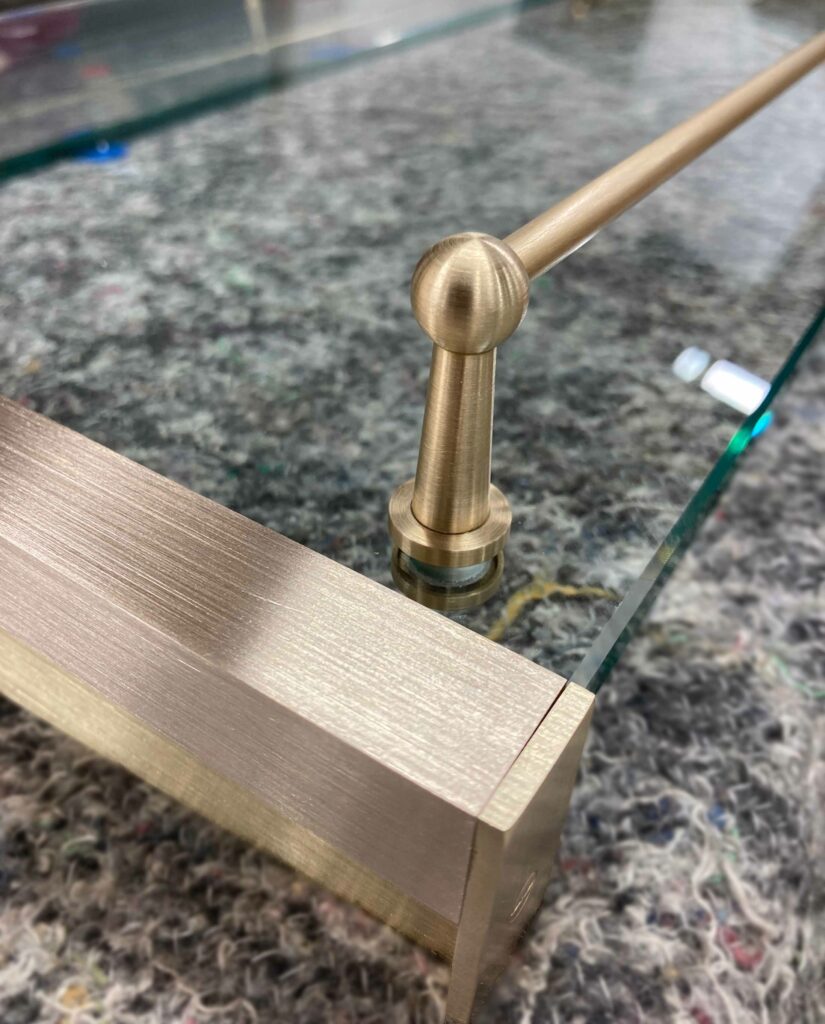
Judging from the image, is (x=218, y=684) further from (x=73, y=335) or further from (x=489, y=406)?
(x=73, y=335)

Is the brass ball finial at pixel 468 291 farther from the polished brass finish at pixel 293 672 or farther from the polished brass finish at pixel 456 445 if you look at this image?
the polished brass finish at pixel 293 672

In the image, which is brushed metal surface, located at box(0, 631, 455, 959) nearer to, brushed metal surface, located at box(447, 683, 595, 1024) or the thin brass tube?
brushed metal surface, located at box(447, 683, 595, 1024)

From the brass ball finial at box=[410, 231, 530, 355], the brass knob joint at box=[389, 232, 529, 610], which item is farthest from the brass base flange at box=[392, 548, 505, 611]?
the brass ball finial at box=[410, 231, 530, 355]

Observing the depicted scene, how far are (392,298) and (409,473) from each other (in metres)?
0.25

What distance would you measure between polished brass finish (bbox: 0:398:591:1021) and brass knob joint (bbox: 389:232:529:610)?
0.04 meters

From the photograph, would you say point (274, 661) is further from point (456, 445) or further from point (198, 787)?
point (198, 787)

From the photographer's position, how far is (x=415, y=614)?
430mm

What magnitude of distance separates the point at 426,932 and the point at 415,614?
265mm

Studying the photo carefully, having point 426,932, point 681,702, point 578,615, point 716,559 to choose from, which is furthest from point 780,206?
point 426,932

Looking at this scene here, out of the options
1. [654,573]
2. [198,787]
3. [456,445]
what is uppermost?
[456,445]

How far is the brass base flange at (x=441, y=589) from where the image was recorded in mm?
459

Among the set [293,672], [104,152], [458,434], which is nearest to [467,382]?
[458,434]

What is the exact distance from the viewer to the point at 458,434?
42cm

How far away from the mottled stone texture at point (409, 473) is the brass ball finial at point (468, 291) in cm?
15
